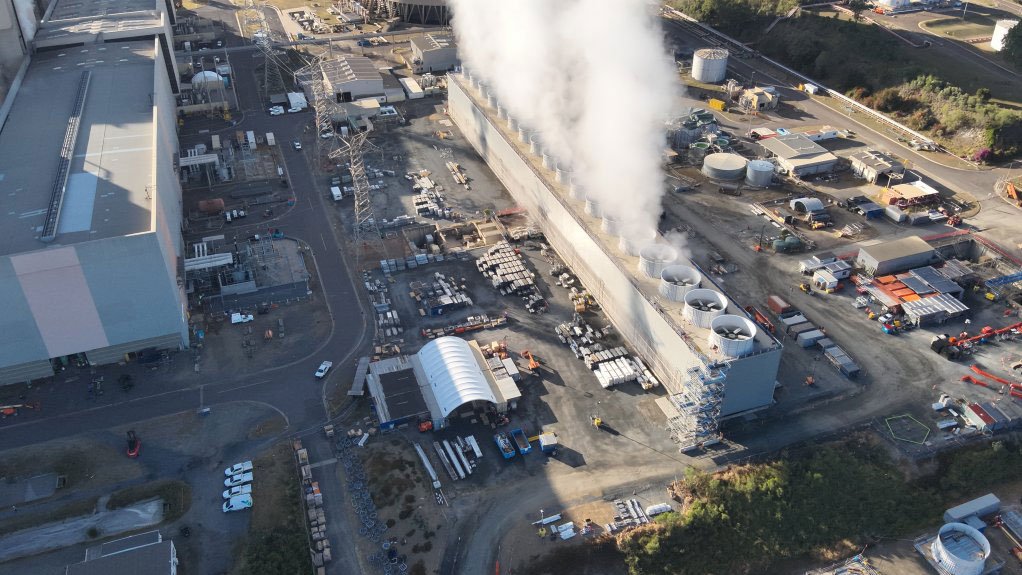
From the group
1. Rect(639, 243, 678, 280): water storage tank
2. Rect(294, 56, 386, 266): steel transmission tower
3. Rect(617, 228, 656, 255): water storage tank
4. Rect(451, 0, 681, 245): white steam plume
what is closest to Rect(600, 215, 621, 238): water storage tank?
Rect(451, 0, 681, 245): white steam plume

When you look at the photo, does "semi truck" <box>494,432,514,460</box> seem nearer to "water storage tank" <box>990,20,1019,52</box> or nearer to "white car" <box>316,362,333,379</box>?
"white car" <box>316,362,333,379</box>

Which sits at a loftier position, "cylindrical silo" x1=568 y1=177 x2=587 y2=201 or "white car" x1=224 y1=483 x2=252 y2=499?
"cylindrical silo" x1=568 y1=177 x2=587 y2=201

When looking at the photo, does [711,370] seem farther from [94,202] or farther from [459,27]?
[459,27]

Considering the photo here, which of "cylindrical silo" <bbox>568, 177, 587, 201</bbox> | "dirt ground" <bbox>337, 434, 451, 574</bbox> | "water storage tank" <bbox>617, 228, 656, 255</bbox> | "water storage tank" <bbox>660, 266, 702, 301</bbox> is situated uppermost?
"cylindrical silo" <bbox>568, 177, 587, 201</bbox>

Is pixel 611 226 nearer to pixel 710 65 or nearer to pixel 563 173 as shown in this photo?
pixel 563 173

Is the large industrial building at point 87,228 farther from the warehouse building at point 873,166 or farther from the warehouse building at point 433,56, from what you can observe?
the warehouse building at point 873,166

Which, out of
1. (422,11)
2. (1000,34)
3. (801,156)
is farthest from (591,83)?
(1000,34)

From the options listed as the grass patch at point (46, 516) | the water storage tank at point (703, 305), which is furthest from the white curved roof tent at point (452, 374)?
the grass patch at point (46, 516)

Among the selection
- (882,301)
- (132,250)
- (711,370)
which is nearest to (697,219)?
(882,301)
